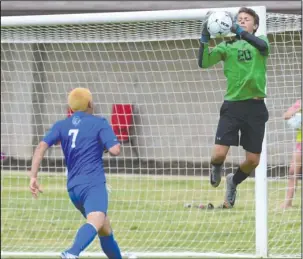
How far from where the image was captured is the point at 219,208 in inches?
492

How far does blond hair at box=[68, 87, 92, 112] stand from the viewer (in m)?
8.75

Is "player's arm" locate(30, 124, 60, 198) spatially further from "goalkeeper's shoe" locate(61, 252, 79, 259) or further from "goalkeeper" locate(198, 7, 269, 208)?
"goalkeeper" locate(198, 7, 269, 208)

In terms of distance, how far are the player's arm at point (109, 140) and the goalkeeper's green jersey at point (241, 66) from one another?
1.03 metres

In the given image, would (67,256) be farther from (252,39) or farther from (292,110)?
(292,110)

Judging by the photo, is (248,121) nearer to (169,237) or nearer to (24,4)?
(169,237)

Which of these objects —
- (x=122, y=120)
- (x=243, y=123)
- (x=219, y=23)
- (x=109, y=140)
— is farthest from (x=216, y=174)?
(x=122, y=120)

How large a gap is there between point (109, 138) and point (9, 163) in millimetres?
6865

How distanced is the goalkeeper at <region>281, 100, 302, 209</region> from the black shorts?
253 centimetres

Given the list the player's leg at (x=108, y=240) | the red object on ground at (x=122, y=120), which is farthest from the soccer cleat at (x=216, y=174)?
the red object on ground at (x=122, y=120)

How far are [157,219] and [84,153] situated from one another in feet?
12.3

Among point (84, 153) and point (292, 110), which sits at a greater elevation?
point (84, 153)

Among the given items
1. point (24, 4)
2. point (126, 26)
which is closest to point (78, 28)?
point (126, 26)

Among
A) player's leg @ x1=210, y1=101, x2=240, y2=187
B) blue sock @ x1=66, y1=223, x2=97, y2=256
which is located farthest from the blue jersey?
player's leg @ x1=210, y1=101, x2=240, y2=187

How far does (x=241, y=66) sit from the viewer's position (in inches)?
330
